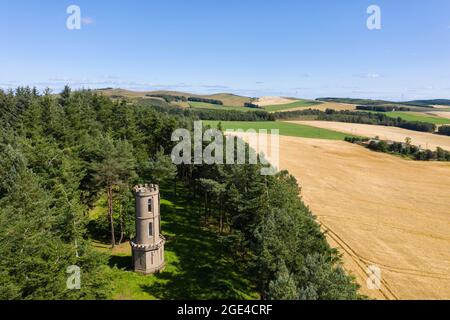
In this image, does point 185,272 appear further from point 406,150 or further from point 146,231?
point 406,150

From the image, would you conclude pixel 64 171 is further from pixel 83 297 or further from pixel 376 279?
pixel 376 279

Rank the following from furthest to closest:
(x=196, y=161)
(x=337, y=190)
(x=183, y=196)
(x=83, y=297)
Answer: (x=337, y=190) → (x=183, y=196) → (x=196, y=161) → (x=83, y=297)

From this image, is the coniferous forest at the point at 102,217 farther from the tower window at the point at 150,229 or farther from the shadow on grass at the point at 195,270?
the tower window at the point at 150,229

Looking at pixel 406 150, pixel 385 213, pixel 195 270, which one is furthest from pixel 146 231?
pixel 406 150

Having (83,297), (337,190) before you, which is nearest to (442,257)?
(337,190)

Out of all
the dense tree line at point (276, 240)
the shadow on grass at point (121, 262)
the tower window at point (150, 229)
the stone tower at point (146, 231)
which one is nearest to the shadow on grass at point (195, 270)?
the stone tower at point (146, 231)

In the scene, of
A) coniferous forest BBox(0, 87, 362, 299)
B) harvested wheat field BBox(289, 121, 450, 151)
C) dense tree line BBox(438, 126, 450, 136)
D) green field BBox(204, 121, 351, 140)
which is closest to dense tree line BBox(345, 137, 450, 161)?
harvested wheat field BBox(289, 121, 450, 151)
